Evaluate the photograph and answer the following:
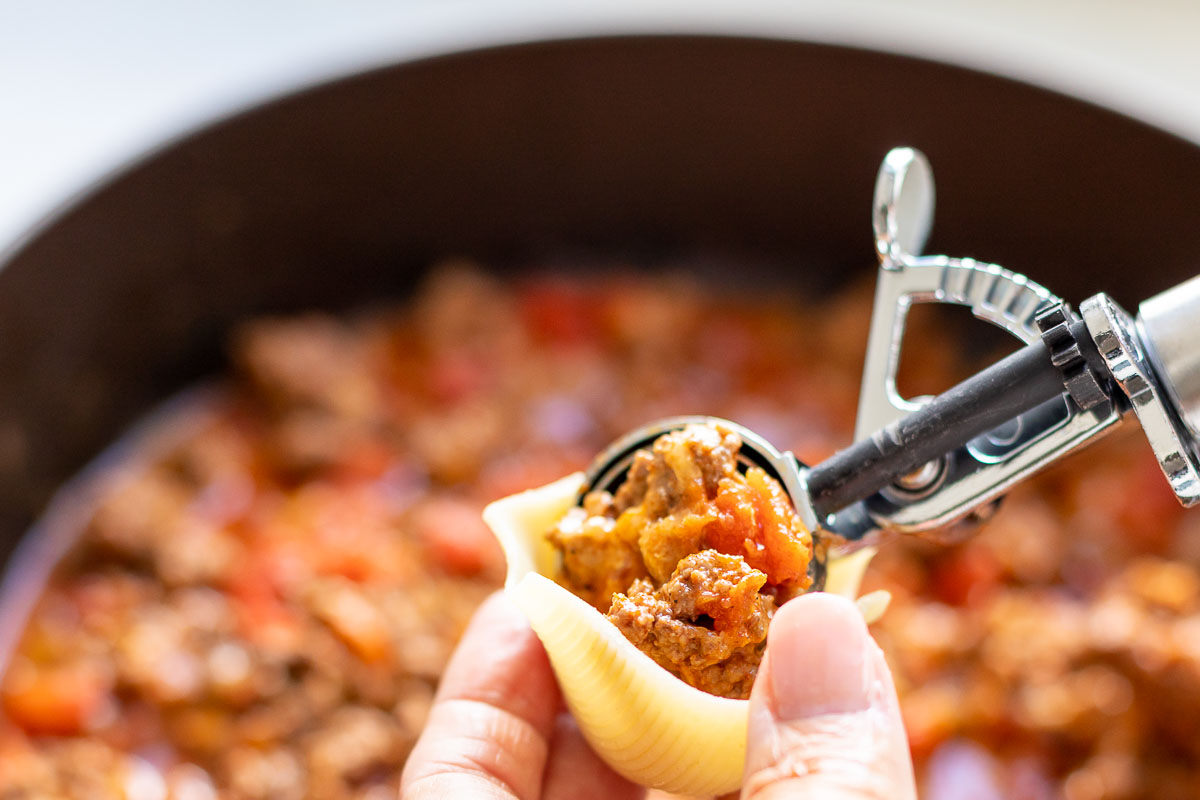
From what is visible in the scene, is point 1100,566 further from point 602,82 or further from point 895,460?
point 602,82

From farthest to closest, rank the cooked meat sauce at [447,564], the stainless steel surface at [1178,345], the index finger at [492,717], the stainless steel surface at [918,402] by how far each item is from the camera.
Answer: the cooked meat sauce at [447,564]
the index finger at [492,717]
the stainless steel surface at [918,402]
the stainless steel surface at [1178,345]

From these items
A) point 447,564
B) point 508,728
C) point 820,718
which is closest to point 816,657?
point 820,718

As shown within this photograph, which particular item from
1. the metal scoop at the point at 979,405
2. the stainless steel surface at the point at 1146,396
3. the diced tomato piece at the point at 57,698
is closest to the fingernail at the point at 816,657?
the metal scoop at the point at 979,405

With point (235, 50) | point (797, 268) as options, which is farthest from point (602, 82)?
point (235, 50)

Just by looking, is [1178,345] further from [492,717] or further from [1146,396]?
[492,717]

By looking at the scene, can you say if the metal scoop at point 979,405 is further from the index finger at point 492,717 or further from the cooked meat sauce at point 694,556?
the index finger at point 492,717

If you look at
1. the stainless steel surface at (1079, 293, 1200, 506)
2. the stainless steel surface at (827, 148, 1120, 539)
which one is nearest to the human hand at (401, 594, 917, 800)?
the stainless steel surface at (827, 148, 1120, 539)

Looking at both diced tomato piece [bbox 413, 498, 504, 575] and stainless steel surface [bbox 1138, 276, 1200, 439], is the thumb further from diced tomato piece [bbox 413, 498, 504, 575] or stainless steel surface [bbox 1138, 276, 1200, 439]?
diced tomato piece [bbox 413, 498, 504, 575]
